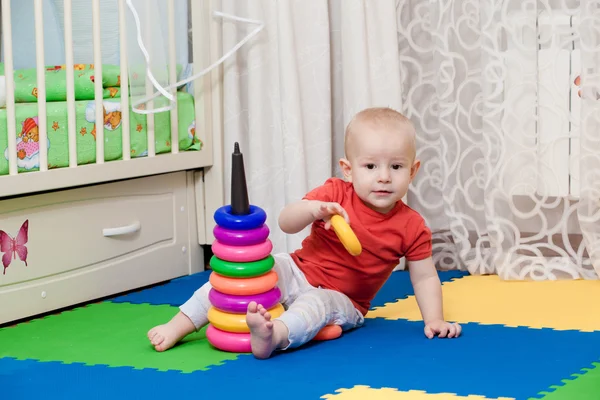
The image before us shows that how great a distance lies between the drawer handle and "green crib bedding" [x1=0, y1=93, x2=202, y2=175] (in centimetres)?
16

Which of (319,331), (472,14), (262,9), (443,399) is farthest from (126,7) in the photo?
(443,399)

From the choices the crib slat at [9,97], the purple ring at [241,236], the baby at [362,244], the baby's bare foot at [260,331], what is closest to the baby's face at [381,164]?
the baby at [362,244]

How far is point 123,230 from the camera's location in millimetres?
2139

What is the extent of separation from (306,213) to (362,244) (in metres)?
0.14

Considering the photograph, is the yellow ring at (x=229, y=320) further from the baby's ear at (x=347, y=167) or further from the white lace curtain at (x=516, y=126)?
the white lace curtain at (x=516, y=126)

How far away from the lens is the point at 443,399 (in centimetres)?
129

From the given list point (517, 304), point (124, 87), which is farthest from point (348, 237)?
point (124, 87)

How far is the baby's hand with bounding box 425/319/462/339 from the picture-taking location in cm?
165

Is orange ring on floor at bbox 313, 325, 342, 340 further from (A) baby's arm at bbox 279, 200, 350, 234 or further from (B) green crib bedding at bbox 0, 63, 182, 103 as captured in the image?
(B) green crib bedding at bbox 0, 63, 182, 103

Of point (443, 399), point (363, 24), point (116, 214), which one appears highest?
point (363, 24)

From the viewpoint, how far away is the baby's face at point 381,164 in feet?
5.41

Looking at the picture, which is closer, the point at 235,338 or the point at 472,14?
the point at 235,338

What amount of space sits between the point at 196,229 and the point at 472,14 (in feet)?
2.80

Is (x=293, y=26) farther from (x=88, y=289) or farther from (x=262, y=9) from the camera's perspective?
(x=88, y=289)
